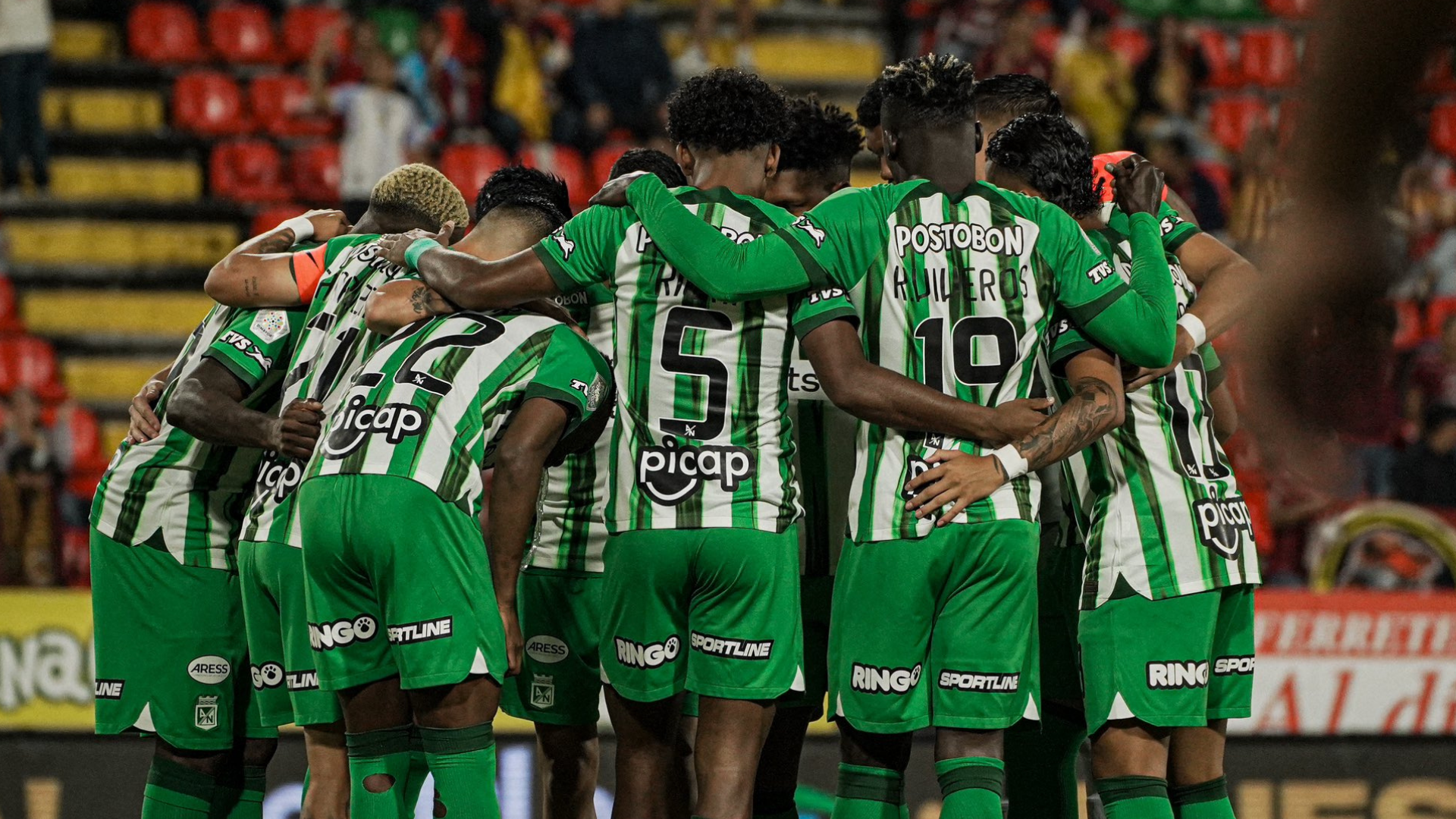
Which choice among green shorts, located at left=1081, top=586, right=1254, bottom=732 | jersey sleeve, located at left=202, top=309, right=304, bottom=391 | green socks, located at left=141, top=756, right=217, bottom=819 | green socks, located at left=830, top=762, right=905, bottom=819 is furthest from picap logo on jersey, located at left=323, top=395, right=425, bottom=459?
green shorts, located at left=1081, top=586, right=1254, bottom=732

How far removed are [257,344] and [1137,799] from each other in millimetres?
3192

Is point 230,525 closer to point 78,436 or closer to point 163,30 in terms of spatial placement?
point 78,436

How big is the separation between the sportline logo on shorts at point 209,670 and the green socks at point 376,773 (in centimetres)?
98

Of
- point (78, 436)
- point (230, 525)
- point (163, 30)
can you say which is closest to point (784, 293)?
point (230, 525)

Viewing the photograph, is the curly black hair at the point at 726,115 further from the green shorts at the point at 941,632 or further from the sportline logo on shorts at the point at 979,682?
the sportline logo on shorts at the point at 979,682

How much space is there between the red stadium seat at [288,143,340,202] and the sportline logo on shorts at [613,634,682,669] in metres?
9.16

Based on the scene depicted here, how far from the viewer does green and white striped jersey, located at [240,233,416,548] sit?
4980 millimetres

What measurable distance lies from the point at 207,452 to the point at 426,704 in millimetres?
1565

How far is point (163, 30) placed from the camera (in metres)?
13.7

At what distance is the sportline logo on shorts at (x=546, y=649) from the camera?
17.0 feet

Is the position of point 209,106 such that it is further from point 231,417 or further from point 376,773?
point 376,773

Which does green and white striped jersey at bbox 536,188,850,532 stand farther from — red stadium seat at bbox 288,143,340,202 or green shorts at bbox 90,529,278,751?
red stadium seat at bbox 288,143,340,202

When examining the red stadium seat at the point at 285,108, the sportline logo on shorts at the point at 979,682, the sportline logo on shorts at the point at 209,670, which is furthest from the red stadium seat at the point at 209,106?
the sportline logo on shorts at the point at 979,682

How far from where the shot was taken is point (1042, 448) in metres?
4.43
